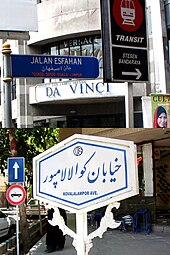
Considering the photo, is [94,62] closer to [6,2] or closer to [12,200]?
[6,2]

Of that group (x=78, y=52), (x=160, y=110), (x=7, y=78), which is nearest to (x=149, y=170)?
(x=7, y=78)

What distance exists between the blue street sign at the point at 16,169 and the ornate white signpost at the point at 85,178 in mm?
172

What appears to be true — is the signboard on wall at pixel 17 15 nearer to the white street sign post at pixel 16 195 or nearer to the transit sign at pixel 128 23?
the transit sign at pixel 128 23

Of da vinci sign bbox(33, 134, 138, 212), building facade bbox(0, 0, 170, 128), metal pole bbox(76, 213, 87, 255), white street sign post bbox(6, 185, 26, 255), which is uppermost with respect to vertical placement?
building facade bbox(0, 0, 170, 128)

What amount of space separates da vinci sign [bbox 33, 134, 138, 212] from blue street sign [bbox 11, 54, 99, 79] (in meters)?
1.14

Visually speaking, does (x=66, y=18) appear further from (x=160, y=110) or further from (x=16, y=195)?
(x=16, y=195)

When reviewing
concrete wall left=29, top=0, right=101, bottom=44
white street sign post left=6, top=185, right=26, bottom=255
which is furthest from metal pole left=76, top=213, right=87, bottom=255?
concrete wall left=29, top=0, right=101, bottom=44

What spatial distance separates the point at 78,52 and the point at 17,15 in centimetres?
1320

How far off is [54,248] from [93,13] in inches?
532

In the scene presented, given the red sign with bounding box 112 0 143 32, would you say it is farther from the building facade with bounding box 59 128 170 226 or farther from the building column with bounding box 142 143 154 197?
the building column with bounding box 142 143 154 197

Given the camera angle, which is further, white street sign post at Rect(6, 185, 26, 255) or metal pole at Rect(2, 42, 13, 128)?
metal pole at Rect(2, 42, 13, 128)

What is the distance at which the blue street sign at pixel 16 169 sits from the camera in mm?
3281

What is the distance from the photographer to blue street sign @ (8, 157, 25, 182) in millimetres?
3281

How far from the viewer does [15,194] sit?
328 centimetres
